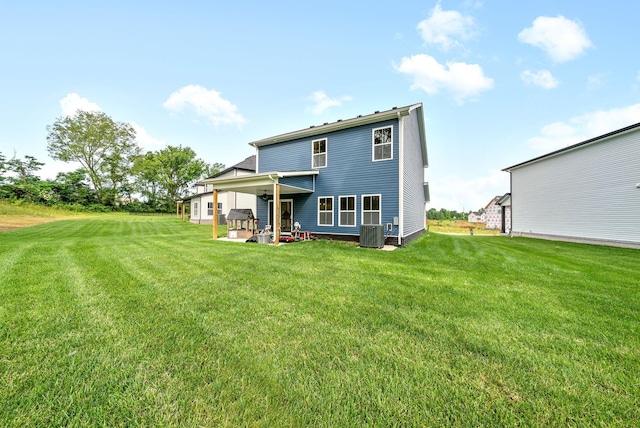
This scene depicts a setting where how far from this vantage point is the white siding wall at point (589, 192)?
1088 cm

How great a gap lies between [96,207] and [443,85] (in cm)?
4344

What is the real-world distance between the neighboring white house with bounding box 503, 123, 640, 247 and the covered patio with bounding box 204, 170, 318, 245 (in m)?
14.4

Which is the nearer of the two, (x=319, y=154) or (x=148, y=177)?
(x=319, y=154)

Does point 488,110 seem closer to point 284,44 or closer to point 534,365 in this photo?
point 284,44

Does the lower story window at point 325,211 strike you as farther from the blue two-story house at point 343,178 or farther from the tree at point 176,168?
the tree at point 176,168

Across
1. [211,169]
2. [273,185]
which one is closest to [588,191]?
[273,185]

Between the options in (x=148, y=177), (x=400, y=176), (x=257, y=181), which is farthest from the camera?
(x=148, y=177)

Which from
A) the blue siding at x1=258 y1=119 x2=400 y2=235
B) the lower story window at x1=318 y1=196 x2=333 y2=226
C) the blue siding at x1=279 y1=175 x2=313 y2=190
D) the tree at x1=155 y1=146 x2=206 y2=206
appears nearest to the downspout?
the blue siding at x1=258 y1=119 x2=400 y2=235

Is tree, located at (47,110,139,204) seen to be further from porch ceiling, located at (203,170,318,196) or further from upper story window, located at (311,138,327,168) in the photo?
upper story window, located at (311,138,327,168)

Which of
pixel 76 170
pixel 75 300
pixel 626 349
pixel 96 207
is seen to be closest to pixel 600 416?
pixel 626 349

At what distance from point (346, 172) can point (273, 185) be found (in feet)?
11.6

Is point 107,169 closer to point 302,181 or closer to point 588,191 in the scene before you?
point 302,181

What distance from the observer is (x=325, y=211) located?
1197 cm

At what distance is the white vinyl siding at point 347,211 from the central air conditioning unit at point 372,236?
3.84 feet
